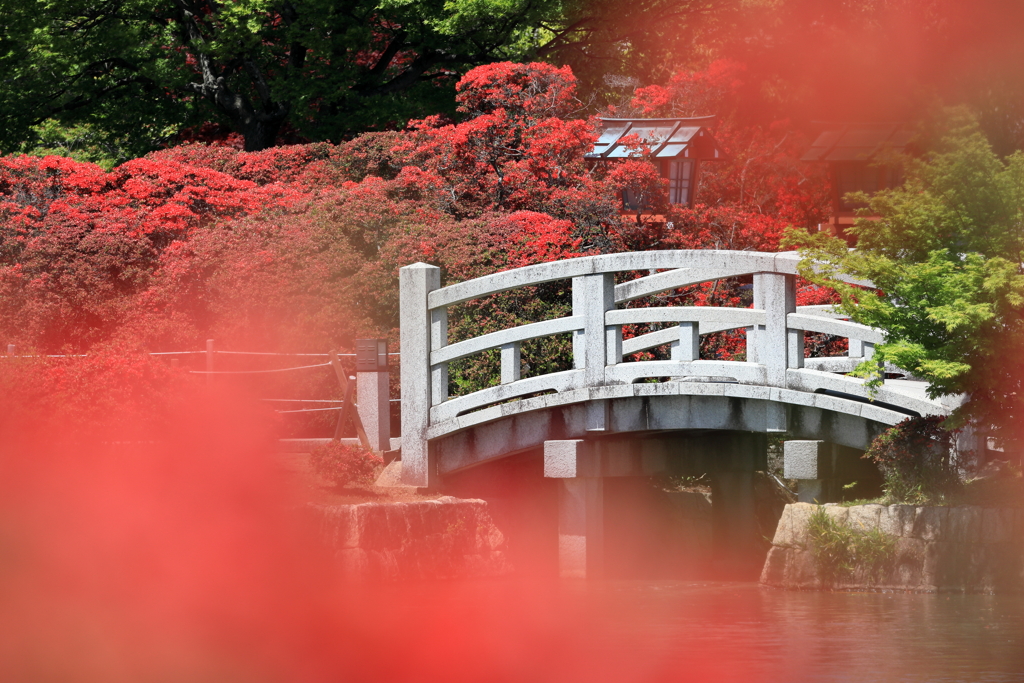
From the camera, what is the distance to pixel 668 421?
12.6 m

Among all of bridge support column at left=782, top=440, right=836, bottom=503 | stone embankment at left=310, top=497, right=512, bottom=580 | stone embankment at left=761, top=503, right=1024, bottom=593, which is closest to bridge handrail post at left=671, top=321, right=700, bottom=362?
bridge support column at left=782, top=440, right=836, bottom=503

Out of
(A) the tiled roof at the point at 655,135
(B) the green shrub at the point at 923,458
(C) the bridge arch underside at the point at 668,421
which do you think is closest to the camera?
(B) the green shrub at the point at 923,458

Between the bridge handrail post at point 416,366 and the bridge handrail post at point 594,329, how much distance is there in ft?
4.63

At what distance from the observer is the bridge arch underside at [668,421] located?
12.1m

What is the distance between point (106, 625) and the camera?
37.2 ft

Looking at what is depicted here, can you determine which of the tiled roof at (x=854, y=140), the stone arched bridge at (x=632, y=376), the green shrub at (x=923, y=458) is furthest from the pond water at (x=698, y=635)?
the tiled roof at (x=854, y=140)

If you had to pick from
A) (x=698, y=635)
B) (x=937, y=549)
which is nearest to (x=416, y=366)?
(x=698, y=635)

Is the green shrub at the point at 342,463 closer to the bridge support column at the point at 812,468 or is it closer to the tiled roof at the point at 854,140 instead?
the bridge support column at the point at 812,468

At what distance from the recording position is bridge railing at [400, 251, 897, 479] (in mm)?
11750

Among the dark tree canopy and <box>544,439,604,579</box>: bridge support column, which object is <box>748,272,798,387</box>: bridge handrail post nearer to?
<box>544,439,604,579</box>: bridge support column

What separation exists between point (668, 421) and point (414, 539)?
100 inches

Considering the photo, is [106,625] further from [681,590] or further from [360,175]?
[360,175]

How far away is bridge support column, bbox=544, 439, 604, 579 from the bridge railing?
54cm

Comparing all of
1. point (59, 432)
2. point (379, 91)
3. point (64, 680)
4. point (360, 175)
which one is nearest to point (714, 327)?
point (59, 432)
